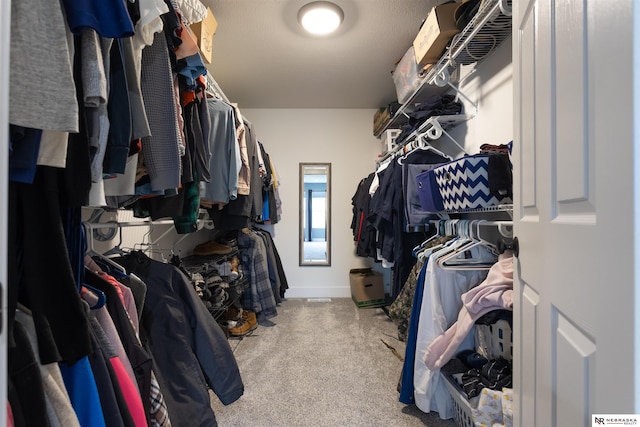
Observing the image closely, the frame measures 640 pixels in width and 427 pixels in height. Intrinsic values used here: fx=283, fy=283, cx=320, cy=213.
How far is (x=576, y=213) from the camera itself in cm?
55

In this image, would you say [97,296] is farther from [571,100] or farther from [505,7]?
[505,7]

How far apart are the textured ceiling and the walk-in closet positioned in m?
0.02

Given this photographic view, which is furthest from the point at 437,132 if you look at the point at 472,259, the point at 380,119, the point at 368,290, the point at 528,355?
the point at 368,290

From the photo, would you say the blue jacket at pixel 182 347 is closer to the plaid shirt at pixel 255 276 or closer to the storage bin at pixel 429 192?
the storage bin at pixel 429 192

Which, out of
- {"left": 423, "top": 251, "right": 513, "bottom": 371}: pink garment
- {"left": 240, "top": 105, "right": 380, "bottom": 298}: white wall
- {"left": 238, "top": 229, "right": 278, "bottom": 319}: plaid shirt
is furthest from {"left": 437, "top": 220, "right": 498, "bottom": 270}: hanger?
{"left": 240, "top": 105, "right": 380, "bottom": 298}: white wall

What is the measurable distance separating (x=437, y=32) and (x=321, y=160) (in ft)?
6.81

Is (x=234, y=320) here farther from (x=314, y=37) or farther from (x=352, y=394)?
(x=314, y=37)

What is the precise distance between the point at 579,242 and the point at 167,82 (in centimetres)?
115

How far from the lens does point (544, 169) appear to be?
2.22ft

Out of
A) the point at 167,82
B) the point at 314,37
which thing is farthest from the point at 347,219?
the point at 167,82

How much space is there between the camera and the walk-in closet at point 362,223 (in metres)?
0.48

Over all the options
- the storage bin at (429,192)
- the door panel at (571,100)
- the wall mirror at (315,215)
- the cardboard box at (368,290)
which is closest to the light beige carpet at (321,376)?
the cardboard box at (368,290)

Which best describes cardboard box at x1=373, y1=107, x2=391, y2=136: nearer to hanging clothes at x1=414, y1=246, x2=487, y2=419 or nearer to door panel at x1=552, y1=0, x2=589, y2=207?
hanging clothes at x1=414, y1=246, x2=487, y2=419

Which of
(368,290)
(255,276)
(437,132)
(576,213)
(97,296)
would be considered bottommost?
(368,290)
